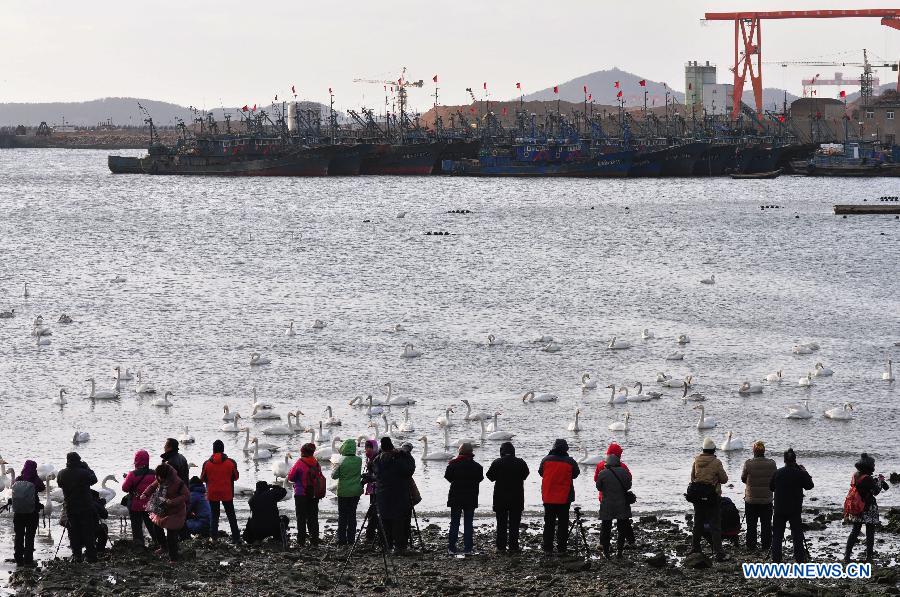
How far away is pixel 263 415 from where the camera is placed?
23.6 meters

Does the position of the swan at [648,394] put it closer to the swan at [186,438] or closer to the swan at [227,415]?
the swan at [227,415]

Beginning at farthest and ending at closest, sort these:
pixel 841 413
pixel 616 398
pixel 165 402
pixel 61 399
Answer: pixel 61 399 < pixel 165 402 < pixel 616 398 < pixel 841 413

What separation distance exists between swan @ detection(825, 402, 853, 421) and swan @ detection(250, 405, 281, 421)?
367 inches

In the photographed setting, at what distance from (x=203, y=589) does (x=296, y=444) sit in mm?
8730

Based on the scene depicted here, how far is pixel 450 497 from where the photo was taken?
46.6 feet

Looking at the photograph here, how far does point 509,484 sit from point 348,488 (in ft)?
5.60

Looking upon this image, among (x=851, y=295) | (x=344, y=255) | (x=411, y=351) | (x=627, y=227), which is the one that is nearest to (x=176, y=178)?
(x=627, y=227)

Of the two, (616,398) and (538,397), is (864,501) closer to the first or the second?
(616,398)

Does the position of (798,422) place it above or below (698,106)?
below

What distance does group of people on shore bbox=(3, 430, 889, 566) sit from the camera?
13.5 meters

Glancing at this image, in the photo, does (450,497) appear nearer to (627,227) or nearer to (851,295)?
(851,295)

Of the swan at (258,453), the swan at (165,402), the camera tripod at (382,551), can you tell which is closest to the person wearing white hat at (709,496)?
the camera tripod at (382,551)

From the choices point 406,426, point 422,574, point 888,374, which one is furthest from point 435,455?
point 888,374

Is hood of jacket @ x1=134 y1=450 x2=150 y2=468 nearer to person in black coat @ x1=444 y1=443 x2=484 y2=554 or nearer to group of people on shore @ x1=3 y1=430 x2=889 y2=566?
group of people on shore @ x1=3 y1=430 x2=889 y2=566
